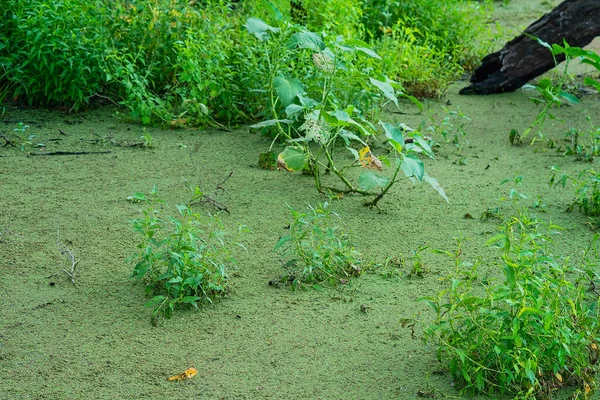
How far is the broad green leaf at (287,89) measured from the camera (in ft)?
11.6

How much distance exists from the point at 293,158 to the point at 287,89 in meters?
0.33

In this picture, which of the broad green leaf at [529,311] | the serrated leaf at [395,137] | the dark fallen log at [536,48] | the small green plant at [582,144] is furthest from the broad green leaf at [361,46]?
the dark fallen log at [536,48]

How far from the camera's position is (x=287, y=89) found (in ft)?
11.7

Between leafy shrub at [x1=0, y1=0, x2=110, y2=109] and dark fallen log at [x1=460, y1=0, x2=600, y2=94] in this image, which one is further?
dark fallen log at [x1=460, y1=0, x2=600, y2=94]

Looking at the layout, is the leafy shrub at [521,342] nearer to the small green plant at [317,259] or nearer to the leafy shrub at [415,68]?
the small green plant at [317,259]

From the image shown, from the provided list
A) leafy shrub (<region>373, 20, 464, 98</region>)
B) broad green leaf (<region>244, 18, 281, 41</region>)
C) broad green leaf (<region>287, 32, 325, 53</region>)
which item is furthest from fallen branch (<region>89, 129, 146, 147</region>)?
leafy shrub (<region>373, 20, 464, 98</region>)

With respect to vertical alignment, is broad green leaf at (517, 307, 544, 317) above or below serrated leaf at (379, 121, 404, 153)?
above

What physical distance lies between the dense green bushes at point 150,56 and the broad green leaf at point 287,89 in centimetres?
48

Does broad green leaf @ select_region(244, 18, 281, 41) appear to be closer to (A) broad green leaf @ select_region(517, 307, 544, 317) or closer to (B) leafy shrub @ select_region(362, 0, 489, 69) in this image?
(A) broad green leaf @ select_region(517, 307, 544, 317)

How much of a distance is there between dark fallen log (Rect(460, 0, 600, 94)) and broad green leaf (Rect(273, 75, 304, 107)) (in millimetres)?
1937

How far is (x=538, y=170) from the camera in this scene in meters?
3.98

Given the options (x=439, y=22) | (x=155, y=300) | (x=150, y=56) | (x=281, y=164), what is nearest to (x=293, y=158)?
(x=281, y=164)

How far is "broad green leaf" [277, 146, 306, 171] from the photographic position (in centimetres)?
348

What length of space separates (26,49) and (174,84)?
0.85m
